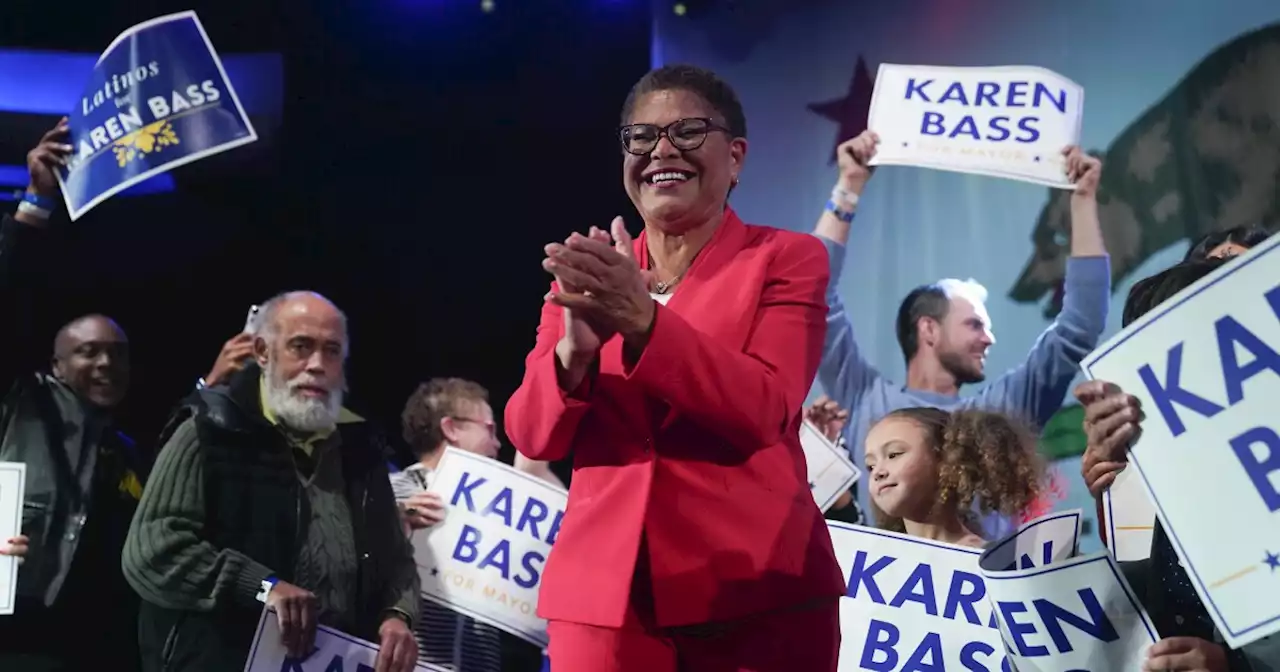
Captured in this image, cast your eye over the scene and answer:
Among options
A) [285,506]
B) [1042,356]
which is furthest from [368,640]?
[1042,356]

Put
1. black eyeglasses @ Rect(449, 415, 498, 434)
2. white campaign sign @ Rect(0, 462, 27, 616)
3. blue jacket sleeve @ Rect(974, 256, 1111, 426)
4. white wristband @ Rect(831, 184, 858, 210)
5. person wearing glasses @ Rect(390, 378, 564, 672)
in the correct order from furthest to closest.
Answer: black eyeglasses @ Rect(449, 415, 498, 434) → white wristband @ Rect(831, 184, 858, 210) → person wearing glasses @ Rect(390, 378, 564, 672) → blue jacket sleeve @ Rect(974, 256, 1111, 426) → white campaign sign @ Rect(0, 462, 27, 616)

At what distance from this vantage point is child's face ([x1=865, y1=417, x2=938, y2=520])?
10.7 feet

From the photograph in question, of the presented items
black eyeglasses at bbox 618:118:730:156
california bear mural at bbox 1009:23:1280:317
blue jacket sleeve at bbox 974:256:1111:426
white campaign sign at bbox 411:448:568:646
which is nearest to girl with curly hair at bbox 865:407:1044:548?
blue jacket sleeve at bbox 974:256:1111:426

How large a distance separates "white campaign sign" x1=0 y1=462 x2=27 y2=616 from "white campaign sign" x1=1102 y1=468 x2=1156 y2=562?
2902mm

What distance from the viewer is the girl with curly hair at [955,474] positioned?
10.6ft

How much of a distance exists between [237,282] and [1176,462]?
→ 3554 mm

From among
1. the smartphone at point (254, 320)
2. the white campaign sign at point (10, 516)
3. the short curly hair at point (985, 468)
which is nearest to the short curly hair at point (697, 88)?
the short curly hair at point (985, 468)

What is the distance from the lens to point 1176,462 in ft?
6.05

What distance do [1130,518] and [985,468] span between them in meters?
0.43

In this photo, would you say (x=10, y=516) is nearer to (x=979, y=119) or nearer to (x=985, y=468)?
(x=985, y=468)

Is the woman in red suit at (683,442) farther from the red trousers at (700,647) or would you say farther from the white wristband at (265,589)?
the white wristband at (265,589)

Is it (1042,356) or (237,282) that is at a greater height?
(237,282)

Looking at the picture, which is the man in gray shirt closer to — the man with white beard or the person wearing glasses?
the person wearing glasses

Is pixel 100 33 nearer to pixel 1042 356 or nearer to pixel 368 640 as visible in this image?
pixel 368 640
